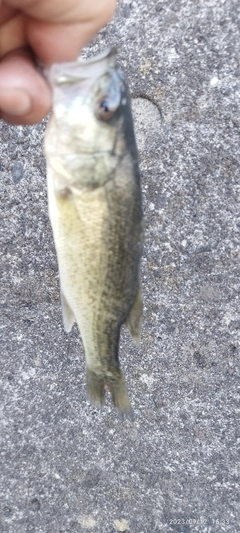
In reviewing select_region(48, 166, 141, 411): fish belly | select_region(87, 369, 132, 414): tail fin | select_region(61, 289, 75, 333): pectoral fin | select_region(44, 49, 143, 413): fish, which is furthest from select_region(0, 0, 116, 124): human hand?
select_region(87, 369, 132, 414): tail fin

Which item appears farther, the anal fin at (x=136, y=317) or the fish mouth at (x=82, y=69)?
the anal fin at (x=136, y=317)

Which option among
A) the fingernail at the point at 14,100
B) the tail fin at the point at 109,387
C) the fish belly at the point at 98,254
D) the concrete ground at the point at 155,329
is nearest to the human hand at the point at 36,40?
the fingernail at the point at 14,100

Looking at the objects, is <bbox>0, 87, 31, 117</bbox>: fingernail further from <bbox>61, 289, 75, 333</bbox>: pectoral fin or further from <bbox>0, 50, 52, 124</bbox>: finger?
<bbox>61, 289, 75, 333</bbox>: pectoral fin

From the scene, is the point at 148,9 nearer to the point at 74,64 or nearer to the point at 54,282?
the point at 74,64

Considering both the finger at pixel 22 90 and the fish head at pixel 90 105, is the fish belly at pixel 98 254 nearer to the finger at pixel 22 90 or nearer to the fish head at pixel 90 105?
the fish head at pixel 90 105

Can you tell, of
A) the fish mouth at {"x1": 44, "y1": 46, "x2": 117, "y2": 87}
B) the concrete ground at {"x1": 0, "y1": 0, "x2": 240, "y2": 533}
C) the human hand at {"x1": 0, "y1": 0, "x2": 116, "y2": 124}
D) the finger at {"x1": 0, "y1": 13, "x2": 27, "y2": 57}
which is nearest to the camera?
the fish mouth at {"x1": 44, "y1": 46, "x2": 117, "y2": 87}
